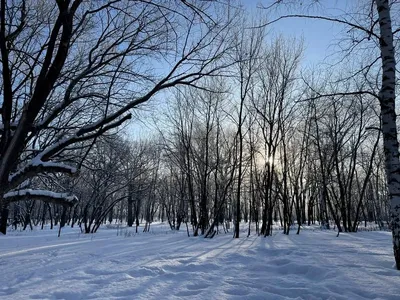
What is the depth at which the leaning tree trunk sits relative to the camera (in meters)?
5.02

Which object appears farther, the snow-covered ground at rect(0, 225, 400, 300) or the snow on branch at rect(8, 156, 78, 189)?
the snow on branch at rect(8, 156, 78, 189)

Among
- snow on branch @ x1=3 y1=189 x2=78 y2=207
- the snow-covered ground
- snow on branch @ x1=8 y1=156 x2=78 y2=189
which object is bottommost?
the snow-covered ground

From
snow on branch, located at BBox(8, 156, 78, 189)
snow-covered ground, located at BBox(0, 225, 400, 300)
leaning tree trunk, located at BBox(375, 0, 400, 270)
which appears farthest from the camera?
snow on branch, located at BBox(8, 156, 78, 189)

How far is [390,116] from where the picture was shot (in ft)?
17.3

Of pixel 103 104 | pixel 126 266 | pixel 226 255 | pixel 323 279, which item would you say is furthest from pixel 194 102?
pixel 323 279

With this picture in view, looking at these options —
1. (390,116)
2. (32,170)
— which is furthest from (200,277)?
(390,116)

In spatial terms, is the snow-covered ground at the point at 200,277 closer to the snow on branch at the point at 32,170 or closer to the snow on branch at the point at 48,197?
the snow on branch at the point at 48,197

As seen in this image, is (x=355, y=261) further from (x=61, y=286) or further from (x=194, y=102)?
(x=194, y=102)

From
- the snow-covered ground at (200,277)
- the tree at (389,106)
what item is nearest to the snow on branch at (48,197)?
the snow-covered ground at (200,277)

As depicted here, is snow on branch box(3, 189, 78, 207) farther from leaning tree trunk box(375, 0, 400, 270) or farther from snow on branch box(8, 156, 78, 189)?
leaning tree trunk box(375, 0, 400, 270)

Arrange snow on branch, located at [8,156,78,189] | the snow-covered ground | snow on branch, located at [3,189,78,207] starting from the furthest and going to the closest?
snow on branch, located at [3,189,78,207] → snow on branch, located at [8,156,78,189] → the snow-covered ground

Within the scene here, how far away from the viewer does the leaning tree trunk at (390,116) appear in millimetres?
5016

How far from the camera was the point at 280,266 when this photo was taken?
5.03 m

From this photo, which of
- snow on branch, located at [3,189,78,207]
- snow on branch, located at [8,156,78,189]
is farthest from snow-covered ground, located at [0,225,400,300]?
snow on branch, located at [8,156,78,189]
